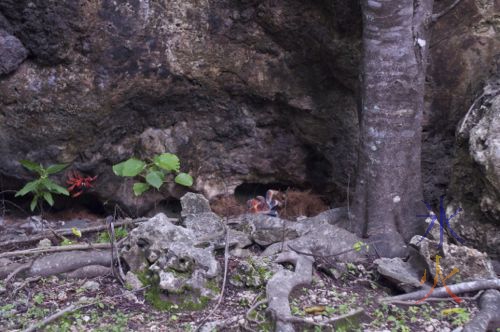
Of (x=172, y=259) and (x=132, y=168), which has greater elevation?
(x=132, y=168)

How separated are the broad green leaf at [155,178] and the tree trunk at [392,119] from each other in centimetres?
135

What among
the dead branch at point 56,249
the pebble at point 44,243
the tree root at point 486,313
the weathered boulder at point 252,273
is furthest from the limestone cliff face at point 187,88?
the tree root at point 486,313

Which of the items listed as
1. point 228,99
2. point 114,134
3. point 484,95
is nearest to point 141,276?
point 114,134

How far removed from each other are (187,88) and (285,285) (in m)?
1.92

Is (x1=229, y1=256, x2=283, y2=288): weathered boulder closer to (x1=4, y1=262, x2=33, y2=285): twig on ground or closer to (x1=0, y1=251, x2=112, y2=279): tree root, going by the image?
(x1=0, y1=251, x2=112, y2=279): tree root

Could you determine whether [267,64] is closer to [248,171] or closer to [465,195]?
[248,171]

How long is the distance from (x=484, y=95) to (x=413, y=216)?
3.08ft

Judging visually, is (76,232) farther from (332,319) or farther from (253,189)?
(332,319)

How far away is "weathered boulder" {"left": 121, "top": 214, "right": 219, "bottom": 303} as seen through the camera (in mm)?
3217

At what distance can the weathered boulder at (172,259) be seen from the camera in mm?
3217

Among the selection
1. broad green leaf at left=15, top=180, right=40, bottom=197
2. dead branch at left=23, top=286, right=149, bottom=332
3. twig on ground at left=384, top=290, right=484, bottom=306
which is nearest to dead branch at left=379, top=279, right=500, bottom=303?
twig on ground at left=384, top=290, right=484, bottom=306

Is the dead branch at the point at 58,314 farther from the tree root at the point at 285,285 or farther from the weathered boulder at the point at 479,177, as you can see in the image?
the weathered boulder at the point at 479,177

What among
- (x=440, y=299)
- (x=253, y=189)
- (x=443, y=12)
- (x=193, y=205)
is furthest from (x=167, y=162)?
(x=443, y=12)

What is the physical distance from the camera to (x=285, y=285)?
129 inches
